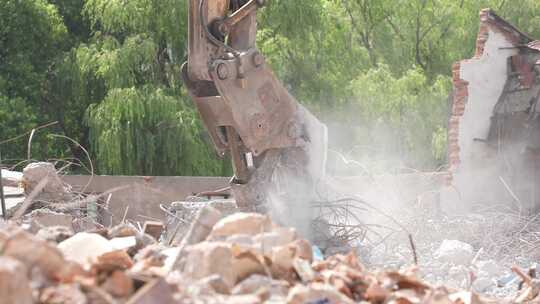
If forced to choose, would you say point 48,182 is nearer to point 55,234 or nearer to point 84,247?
point 55,234

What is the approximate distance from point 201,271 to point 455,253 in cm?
612

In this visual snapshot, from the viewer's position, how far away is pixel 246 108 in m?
8.92

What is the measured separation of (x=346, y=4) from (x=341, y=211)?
15.9 metres

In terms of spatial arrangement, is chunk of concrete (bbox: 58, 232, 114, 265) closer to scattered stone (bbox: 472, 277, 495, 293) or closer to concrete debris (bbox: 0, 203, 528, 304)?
concrete debris (bbox: 0, 203, 528, 304)

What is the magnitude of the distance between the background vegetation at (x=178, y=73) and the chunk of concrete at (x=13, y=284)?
14664 mm

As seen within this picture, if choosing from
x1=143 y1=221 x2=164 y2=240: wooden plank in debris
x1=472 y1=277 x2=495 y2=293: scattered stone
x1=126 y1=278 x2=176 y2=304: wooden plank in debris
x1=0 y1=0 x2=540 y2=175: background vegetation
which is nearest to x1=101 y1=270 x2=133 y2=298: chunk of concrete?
x1=126 y1=278 x2=176 y2=304: wooden plank in debris

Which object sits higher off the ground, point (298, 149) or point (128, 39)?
point (128, 39)

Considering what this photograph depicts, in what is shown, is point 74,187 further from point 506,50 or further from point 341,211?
point 506,50

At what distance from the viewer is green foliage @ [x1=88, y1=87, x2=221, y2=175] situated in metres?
19.0

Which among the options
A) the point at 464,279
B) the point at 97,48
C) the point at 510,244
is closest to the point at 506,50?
the point at 510,244

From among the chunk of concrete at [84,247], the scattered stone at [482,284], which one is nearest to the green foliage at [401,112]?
the scattered stone at [482,284]

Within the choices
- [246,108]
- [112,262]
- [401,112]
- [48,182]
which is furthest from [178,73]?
[112,262]

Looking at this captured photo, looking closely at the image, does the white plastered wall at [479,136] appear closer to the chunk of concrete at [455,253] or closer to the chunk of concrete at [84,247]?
the chunk of concrete at [455,253]

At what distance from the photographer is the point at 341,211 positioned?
33.3ft
